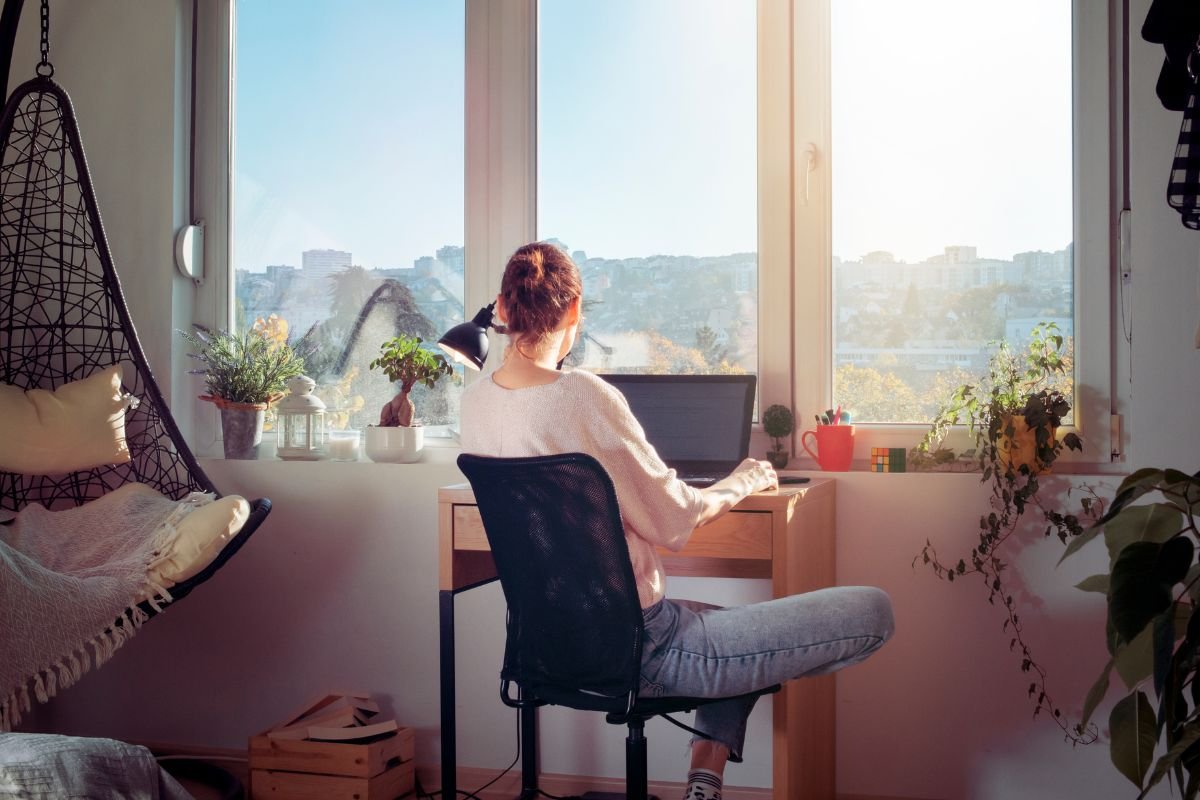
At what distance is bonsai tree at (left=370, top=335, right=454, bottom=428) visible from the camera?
2.82m

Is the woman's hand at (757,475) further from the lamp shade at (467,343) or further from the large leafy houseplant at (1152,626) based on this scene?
the large leafy houseplant at (1152,626)

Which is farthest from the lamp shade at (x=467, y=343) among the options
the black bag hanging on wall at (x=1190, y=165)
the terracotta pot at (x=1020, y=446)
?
the black bag hanging on wall at (x=1190, y=165)

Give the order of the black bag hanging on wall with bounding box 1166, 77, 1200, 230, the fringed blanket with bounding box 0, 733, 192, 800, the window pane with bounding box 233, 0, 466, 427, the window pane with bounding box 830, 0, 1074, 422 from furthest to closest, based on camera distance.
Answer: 1. the window pane with bounding box 233, 0, 466, 427
2. the window pane with bounding box 830, 0, 1074, 422
3. the black bag hanging on wall with bounding box 1166, 77, 1200, 230
4. the fringed blanket with bounding box 0, 733, 192, 800

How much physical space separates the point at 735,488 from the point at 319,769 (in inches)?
46.5

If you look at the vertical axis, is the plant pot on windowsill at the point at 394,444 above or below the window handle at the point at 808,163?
below

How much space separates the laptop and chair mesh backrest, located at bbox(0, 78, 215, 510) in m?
1.12

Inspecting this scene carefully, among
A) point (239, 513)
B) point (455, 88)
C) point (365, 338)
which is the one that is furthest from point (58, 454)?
point (455, 88)

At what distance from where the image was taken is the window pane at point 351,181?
2.95 metres

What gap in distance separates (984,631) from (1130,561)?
1357 mm

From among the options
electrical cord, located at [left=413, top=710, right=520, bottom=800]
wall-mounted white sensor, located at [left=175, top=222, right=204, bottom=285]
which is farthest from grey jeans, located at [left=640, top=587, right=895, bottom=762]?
wall-mounted white sensor, located at [left=175, top=222, right=204, bottom=285]

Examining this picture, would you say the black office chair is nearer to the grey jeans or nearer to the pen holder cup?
the grey jeans

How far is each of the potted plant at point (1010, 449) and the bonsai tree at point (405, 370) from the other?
1.19m

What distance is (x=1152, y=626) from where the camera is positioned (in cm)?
118

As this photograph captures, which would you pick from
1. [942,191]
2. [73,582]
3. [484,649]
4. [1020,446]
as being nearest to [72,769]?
[73,582]
